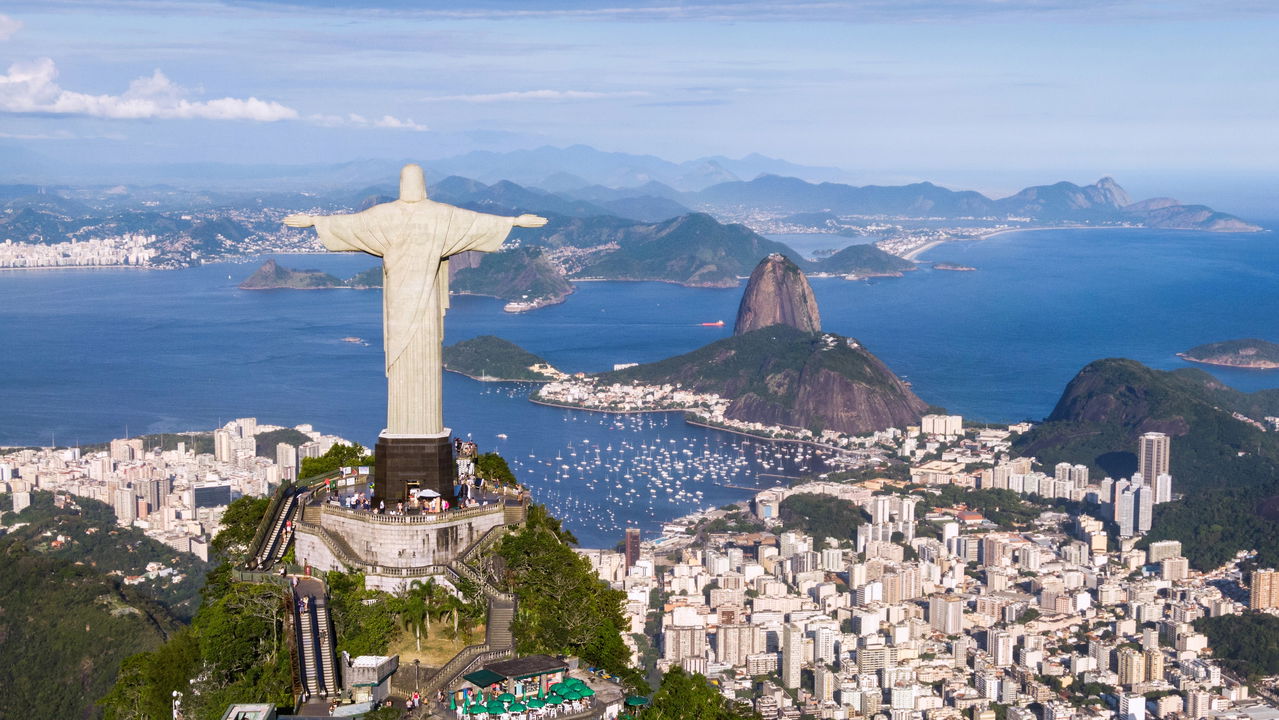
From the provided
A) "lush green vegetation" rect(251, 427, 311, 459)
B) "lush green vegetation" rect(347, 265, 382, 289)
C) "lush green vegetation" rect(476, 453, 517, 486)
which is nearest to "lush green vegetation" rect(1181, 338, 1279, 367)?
"lush green vegetation" rect(251, 427, 311, 459)

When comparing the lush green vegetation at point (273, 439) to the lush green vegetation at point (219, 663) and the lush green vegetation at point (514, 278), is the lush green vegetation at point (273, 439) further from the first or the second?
the lush green vegetation at point (514, 278)

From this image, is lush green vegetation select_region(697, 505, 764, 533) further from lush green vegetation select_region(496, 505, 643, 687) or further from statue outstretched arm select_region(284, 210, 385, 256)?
statue outstretched arm select_region(284, 210, 385, 256)

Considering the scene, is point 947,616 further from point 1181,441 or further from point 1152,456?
point 1181,441

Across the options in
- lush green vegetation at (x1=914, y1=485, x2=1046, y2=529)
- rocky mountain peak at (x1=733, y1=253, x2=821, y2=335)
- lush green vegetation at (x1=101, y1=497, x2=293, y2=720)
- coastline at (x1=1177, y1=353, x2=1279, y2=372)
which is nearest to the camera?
lush green vegetation at (x1=101, y1=497, x2=293, y2=720)

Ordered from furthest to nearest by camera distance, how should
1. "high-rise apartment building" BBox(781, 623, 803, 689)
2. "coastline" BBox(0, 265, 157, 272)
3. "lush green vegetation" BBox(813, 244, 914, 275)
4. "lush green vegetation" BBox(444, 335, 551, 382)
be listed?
"lush green vegetation" BBox(813, 244, 914, 275) < "coastline" BBox(0, 265, 157, 272) < "lush green vegetation" BBox(444, 335, 551, 382) < "high-rise apartment building" BBox(781, 623, 803, 689)

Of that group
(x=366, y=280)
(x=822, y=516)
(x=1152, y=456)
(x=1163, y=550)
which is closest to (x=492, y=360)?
(x=822, y=516)

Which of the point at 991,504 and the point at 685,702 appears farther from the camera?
the point at 991,504

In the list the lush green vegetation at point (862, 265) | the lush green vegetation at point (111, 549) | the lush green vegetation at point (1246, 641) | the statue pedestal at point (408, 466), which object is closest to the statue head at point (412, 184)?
the statue pedestal at point (408, 466)

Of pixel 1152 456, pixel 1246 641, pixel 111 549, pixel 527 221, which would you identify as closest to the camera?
pixel 527 221
